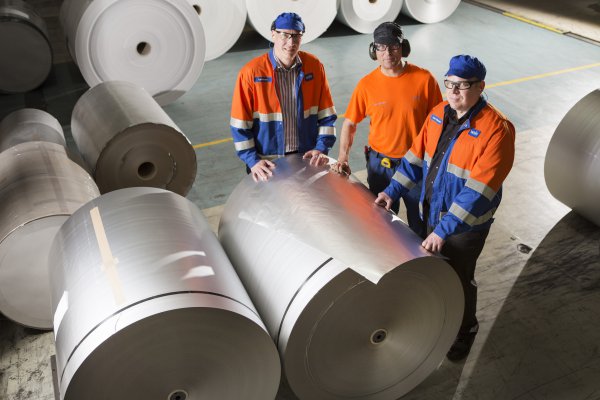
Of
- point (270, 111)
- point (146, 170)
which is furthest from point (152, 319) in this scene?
point (146, 170)

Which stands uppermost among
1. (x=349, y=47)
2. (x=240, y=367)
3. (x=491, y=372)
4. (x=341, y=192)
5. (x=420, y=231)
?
(x=341, y=192)

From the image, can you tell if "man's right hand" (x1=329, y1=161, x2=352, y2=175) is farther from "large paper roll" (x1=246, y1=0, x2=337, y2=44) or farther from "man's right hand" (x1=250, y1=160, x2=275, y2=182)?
"large paper roll" (x1=246, y1=0, x2=337, y2=44)

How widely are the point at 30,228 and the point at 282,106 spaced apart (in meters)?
1.76

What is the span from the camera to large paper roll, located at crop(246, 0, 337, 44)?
8.76 meters

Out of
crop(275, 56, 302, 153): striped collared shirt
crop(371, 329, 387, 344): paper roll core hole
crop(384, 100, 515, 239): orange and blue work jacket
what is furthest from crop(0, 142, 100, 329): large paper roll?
crop(384, 100, 515, 239): orange and blue work jacket

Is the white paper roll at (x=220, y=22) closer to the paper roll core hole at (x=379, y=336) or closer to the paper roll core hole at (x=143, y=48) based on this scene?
the paper roll core hole at (x=143, y=48)

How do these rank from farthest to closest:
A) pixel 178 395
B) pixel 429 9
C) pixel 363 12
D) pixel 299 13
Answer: pixel 429 9 < pixel 363 12 < pixel 299 13 < pixel 178 395

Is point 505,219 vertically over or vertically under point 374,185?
under

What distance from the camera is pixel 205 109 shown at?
707cm

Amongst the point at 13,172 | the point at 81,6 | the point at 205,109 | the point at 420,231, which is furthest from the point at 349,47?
the point at 13,172

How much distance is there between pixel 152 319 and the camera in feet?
7.95

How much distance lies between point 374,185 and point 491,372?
58.1 inches

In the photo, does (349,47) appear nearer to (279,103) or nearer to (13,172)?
(279,103)

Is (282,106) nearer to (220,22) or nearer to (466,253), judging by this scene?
(466,253)
